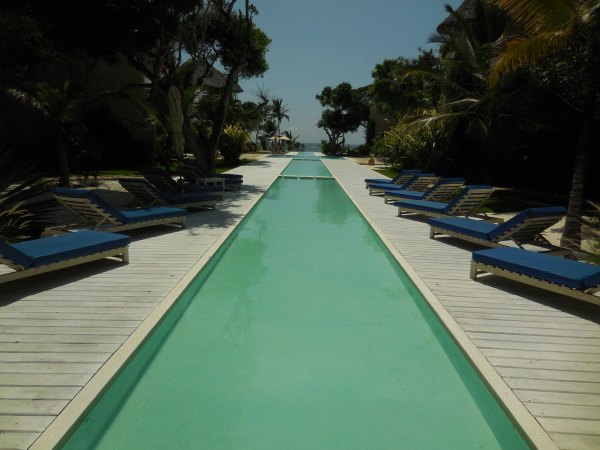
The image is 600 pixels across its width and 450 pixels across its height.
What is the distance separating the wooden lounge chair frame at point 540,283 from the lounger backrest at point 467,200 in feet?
10.2

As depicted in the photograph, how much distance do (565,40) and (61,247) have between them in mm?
8151

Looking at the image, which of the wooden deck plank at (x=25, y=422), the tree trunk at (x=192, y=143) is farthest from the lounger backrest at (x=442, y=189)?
the wooden deck plank at (x=25, y=422)

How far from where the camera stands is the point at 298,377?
141 inches

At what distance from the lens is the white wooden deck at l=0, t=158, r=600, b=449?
9.11 feet

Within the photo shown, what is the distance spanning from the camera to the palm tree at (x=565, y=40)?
600cm

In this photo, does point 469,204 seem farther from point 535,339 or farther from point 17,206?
point 17,206

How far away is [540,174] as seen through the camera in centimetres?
1551

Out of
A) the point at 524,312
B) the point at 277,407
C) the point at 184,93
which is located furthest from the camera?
the point at 184,93

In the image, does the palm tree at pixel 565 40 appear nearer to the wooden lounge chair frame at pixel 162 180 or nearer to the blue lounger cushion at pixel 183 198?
the blue lounger cushion at pixel 183 198

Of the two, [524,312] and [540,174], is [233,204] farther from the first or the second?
[540,174]

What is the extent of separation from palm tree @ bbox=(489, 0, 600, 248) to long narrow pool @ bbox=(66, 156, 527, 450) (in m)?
3.87

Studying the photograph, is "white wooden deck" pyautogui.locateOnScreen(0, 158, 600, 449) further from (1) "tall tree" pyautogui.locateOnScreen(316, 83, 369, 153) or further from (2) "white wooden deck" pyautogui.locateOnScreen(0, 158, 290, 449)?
(1) "tall tree" pyautogui.locateOnScreen(316, 83, 369, 153)

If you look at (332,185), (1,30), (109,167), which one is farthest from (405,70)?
(109,167)

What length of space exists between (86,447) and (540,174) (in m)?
17.0
